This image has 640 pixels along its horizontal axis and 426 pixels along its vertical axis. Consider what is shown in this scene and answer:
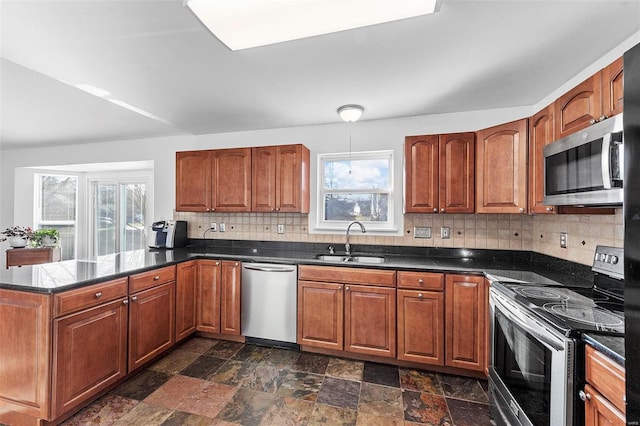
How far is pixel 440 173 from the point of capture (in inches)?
100

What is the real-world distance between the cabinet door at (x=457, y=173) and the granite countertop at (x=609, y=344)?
149 cm

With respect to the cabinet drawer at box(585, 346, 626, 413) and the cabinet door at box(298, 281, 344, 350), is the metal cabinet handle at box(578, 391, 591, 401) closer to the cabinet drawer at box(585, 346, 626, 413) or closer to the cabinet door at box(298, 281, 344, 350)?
the cabinet drawer at box(585, 346, 626, 413)

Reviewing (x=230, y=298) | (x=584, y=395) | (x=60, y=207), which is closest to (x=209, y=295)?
(x=230, y=298)

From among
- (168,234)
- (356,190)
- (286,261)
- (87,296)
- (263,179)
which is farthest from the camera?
(168,234)

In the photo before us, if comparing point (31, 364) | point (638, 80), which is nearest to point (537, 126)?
point (638, 80)

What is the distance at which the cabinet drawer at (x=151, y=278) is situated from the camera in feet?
7.02

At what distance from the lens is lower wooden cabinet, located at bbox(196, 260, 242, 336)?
277 centimetres

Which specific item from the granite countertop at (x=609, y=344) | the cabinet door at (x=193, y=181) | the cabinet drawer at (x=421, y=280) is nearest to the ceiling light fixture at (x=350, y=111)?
the cabinet drawer at (x=421, y=280)

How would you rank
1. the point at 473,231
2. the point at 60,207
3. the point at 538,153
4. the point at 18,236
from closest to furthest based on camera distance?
the point at 538,153 → the point at 473,231 → the point at 18,236 → the point at 60,207

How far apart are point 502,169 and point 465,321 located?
48.6 inches

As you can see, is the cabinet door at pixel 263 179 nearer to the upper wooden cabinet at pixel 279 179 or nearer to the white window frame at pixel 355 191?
the upper wooden cabinet at pixel 279 179

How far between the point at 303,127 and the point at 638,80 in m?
2.99

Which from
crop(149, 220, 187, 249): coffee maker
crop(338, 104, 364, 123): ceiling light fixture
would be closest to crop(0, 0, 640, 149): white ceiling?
crop(338, 104, 364, 123): ceiling light fixture

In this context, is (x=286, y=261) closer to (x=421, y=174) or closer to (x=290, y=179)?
(x=290, y=179)
